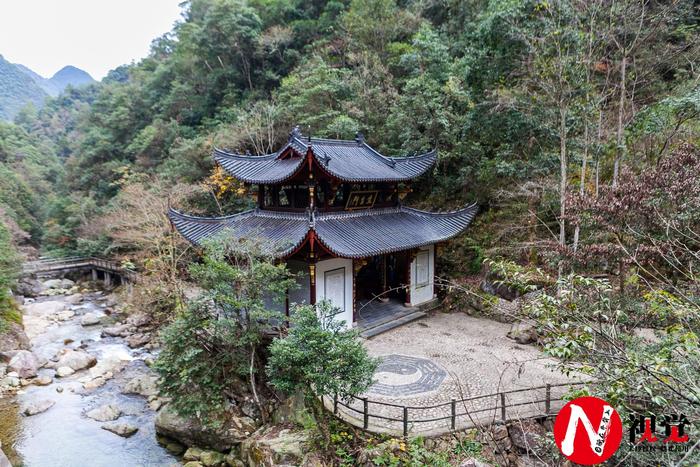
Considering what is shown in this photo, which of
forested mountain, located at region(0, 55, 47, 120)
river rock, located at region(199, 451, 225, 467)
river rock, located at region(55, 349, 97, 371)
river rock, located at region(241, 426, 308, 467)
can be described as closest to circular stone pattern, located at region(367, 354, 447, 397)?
river rock, located at region(241, 426, 308, 467)

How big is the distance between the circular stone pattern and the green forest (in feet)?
9.24

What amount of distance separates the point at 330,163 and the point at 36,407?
39.1 ft

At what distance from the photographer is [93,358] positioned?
16.7m

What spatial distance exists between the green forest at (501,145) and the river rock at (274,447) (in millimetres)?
5470

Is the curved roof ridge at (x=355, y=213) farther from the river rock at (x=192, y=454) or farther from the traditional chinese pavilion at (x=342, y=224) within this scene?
the river rock at (x=192, y=454)

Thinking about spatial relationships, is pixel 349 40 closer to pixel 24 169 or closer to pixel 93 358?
pixel 93 358

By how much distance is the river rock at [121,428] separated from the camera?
11.8 metres

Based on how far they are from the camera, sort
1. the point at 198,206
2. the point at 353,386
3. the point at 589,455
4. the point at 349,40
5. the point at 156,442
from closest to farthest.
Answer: the point at 589,455, the point at 353,386, the point at 156,442, the point at 198,206, the point at 349,40

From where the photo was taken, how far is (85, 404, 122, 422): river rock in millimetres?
12609

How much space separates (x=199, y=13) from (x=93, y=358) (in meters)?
49.0

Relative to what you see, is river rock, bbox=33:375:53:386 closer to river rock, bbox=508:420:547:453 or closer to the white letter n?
river rock, bbox=508:420:547:453

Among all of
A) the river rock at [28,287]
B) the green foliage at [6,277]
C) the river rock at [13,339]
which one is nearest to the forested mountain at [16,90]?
the river rock at [28,287]

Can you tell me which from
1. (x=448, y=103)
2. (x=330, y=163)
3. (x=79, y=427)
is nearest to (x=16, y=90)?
(x=448, y=103)

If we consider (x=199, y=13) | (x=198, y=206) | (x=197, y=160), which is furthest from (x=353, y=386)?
(x=199, y=13)
